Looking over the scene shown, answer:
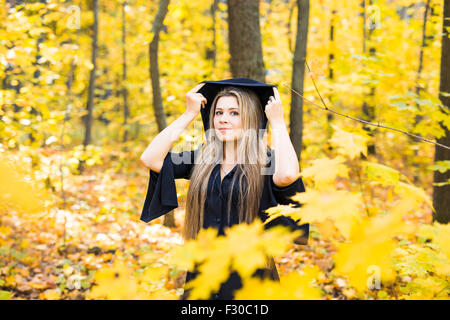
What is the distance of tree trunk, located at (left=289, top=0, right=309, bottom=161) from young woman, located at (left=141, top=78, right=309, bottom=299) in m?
2.01

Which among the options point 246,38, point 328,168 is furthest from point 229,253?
point 246,38

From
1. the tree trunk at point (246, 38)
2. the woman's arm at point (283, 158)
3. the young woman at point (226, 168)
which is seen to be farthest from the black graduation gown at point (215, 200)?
the tree trunk at point (246, 38)

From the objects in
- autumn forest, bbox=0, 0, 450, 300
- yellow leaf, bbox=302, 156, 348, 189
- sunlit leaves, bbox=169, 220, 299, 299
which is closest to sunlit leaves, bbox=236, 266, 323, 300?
autumn forest, bbox=0, 0, 450, 300

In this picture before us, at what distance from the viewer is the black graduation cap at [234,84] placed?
7.04ft

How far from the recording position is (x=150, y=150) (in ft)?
6.70

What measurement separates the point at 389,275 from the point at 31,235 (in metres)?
5.98

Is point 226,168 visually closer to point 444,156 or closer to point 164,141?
point 164,141

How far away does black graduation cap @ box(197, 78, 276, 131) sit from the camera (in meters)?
2.15

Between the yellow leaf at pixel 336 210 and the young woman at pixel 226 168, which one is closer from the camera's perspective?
the yellow leaf at pixel 336 210

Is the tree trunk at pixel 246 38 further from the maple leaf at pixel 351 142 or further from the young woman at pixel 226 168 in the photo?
the young woman at pixel 226 168

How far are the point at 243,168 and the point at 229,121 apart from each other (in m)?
0.33

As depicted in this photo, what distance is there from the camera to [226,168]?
88.7 inches

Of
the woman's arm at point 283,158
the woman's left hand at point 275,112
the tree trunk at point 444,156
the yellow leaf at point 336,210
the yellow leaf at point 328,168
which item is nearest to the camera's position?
the yellow leaf at point 336,210

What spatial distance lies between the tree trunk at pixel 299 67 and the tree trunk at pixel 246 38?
44 centimetres
